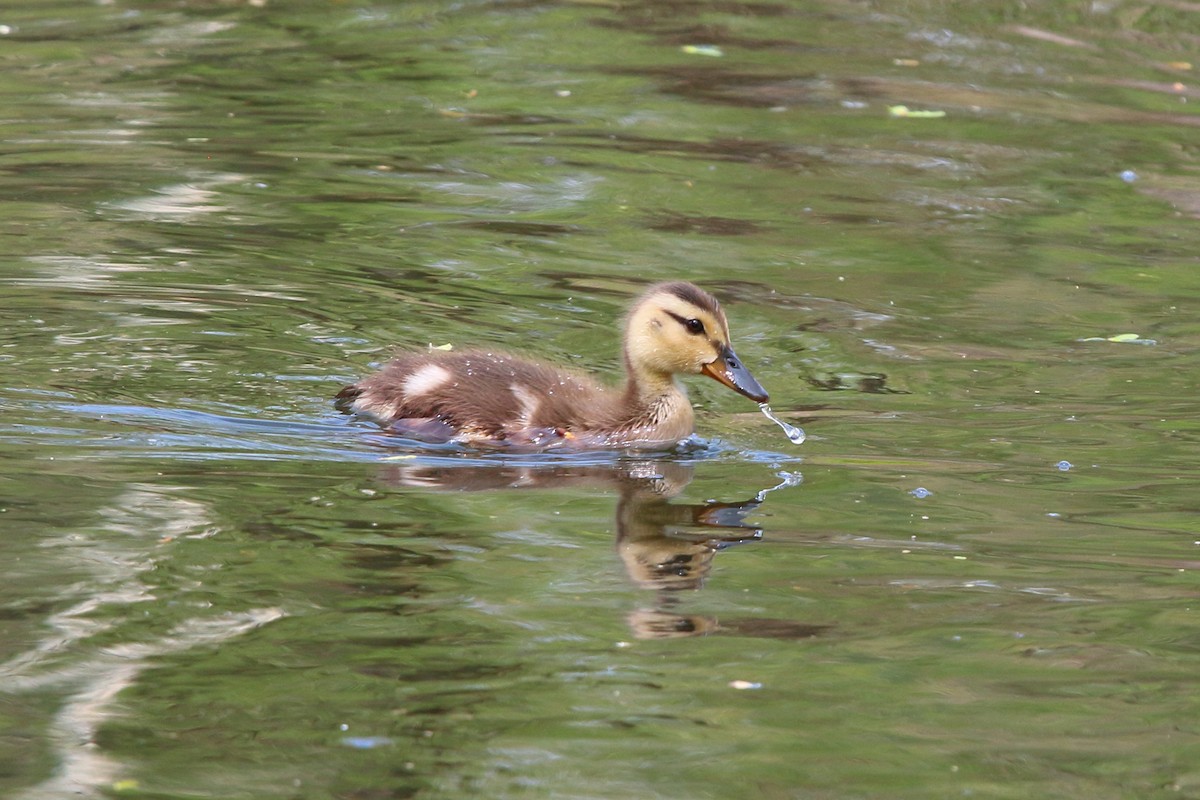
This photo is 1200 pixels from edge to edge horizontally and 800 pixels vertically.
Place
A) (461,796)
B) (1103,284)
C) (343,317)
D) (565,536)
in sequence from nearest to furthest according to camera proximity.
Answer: (461,796), (565,536), (343,317), (1103,284)

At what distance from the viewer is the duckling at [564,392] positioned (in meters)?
6.67

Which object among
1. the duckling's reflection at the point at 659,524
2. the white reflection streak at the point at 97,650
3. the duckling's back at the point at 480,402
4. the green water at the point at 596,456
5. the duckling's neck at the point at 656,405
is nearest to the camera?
the white reflection streak at the point at 97,650

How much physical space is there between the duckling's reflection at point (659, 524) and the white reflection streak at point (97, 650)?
99 centimetres

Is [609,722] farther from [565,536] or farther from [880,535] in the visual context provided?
[880,535]

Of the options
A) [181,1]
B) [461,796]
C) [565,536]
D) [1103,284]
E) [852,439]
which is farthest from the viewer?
[181,1]

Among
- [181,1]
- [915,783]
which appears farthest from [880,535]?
[181,1]

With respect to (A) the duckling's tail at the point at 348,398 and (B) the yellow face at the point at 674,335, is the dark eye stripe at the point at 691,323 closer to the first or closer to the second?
(B) the yellow face at the point at 674,335

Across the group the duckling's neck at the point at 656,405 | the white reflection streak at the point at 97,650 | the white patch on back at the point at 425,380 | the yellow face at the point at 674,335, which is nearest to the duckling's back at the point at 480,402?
the white patch on back at the point at 425,380

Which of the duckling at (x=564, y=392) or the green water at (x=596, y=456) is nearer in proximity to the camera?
the green water at (x=596, y=456)

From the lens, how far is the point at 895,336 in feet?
26.7

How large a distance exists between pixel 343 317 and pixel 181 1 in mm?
7629

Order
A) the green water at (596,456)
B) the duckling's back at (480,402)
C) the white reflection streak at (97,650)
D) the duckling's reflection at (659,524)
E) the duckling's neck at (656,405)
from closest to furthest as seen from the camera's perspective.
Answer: the white reflection streak at (97,650) → the green water at (596,456) → the duckling's reflection at (659,524) → the duckling's back at (480,402) → the duckling's neck at (656,405)

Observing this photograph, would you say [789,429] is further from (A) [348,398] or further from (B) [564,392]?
(A) [348,398]

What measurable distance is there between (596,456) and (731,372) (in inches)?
23.9
